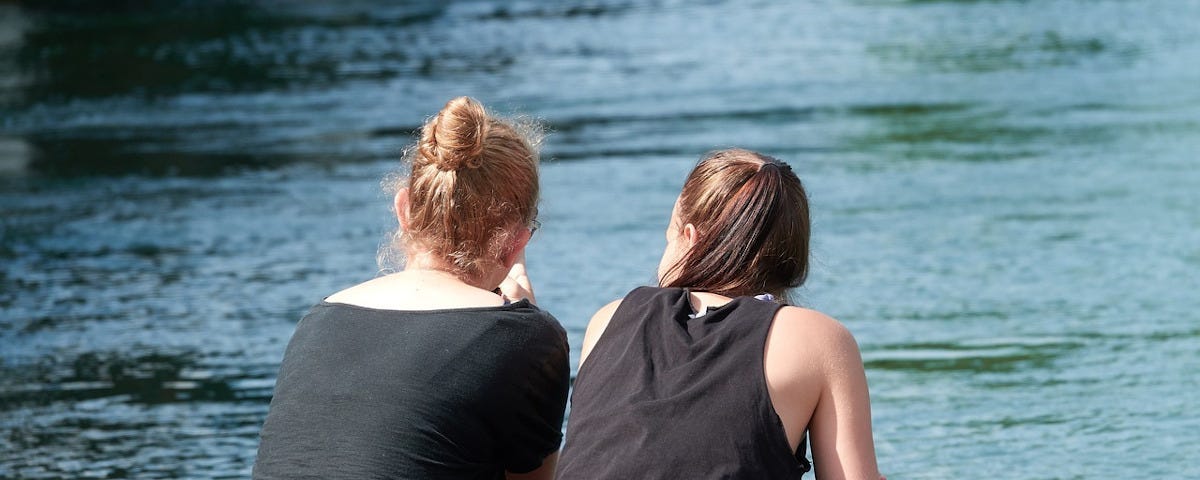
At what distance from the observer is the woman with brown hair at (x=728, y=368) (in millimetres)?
2924

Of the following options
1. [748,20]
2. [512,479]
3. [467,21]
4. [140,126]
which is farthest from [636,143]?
[467,21]

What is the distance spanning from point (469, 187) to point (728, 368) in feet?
2.24

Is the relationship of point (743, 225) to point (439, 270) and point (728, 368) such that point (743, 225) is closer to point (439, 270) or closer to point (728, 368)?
point (728, 368)

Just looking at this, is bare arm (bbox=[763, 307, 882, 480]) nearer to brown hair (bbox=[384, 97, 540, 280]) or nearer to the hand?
brown hair (bbox=[384, 97, 540, 280])

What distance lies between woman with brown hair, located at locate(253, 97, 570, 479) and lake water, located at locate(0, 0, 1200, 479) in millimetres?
2336

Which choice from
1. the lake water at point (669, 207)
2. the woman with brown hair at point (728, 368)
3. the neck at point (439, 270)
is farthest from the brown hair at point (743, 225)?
the lake water at point (669, 207)

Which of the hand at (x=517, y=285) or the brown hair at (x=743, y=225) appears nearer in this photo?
the brown hair at (x=743, y=225)

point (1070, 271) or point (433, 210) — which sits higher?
point (433, 210)

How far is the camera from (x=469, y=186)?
3.27 m

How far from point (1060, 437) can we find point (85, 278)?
5.79 metres

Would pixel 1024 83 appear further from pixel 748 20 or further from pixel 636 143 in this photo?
pixel 748 20

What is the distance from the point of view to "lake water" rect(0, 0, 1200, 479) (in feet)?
19.6

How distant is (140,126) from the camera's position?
16.6 metres

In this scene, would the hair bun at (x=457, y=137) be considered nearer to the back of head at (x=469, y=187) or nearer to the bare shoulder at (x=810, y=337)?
the back of head at (x=469, y=187)
